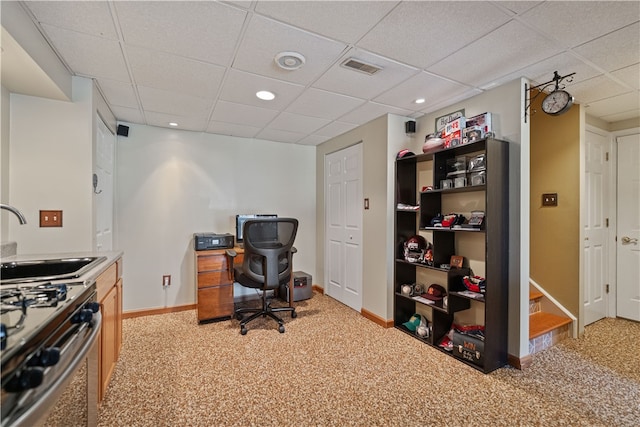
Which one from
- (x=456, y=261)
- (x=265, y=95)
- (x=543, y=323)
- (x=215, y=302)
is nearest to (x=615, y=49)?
(x=456, y=261)

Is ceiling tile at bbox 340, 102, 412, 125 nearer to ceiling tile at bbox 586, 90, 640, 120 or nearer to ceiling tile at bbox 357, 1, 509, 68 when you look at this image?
ceiling tile at bbox 357, 1, 509, 68

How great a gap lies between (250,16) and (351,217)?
8.51 feet

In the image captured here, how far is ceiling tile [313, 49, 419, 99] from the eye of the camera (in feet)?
6.57

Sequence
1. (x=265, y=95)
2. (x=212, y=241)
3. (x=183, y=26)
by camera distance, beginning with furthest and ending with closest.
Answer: (x=212, y=241) → (x=265, y=95) → (x=183, y=26)

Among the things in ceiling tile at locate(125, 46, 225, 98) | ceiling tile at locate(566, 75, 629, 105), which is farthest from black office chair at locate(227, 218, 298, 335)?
ceiling tile at locate(566, 75, 629, 105)

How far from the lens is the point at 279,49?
188 cm

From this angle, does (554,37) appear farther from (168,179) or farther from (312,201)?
(168,179)

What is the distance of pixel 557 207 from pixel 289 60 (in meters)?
2.91

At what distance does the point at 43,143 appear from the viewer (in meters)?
2.12

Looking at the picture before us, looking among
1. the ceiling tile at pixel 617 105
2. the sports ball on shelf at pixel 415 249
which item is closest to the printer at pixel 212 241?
the sports ball on shelf at pixel 415 249

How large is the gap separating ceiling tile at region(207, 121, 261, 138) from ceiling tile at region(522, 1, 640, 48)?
9.36ft

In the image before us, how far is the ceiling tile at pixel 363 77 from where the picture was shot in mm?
2004

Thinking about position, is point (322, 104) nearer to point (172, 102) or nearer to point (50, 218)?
point (172, 102)

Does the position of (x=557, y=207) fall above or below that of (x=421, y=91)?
below
